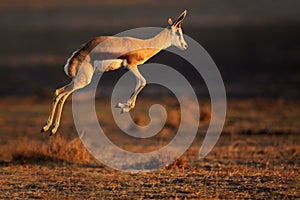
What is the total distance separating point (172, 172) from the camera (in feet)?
45.4

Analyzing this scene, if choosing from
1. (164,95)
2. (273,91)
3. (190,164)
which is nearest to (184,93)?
(164,95)

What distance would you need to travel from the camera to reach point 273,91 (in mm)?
41094

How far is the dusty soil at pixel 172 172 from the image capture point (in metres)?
11.8

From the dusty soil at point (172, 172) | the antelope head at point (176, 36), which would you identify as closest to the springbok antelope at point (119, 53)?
the antelope head at point (176, 36)

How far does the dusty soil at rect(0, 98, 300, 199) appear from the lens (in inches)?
464

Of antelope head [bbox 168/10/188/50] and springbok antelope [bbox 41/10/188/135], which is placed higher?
antelope head [bbox 168/10/188/50]

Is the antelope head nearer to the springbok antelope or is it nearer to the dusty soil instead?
the springbok antelope

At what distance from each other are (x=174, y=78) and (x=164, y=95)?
15.4ft

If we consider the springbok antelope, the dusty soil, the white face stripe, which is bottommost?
the dusty soil

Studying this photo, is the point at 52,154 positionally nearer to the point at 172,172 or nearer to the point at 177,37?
the point at 172,172

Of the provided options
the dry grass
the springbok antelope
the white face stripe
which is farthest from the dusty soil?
the white face stripe

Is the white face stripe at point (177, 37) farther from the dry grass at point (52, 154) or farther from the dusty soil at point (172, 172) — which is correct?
the dry grass at point (52, 154)

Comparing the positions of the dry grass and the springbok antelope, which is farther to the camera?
the dry grass

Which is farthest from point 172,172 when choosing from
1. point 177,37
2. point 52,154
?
point 52,154
